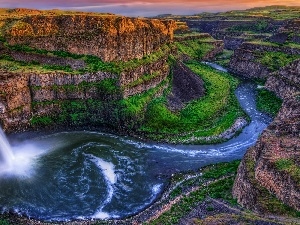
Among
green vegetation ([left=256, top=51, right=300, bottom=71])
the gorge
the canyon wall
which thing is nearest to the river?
the gorge

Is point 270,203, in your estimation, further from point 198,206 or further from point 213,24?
point 213,24

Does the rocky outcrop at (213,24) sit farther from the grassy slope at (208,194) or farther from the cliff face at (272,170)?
the cliff face at (272,170)

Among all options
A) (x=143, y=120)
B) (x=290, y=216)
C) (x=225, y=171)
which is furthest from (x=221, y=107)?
(x=290, y=216)

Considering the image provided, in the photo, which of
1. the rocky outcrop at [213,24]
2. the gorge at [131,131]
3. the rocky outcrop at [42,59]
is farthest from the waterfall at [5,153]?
the rocky outcrop at [213,24]

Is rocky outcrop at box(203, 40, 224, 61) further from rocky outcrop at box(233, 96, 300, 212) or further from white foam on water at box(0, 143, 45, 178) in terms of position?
rocky outcrop at box(233, 96, 300, 212)

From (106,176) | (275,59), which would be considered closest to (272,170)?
(106,176)
